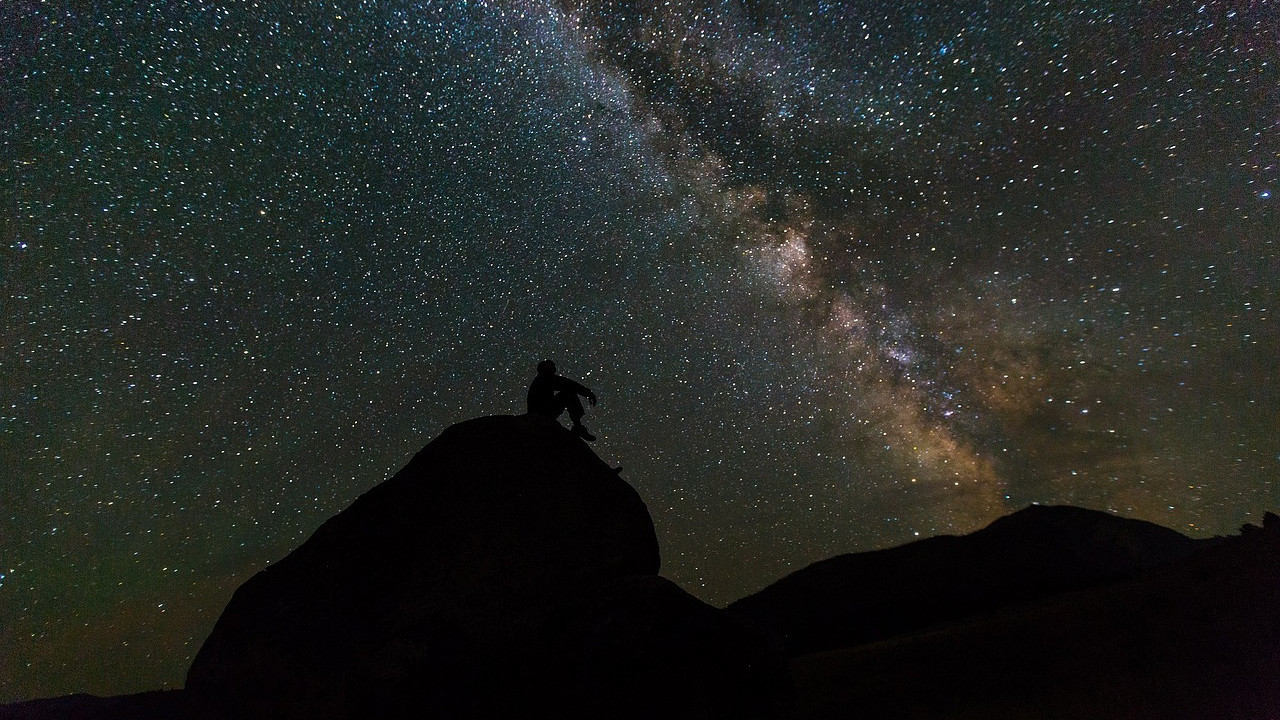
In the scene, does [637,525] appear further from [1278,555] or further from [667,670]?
[1278,555]

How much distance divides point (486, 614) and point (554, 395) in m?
4.30

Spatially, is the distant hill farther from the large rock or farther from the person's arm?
the person's arm

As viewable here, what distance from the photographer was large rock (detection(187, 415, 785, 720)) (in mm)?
6555

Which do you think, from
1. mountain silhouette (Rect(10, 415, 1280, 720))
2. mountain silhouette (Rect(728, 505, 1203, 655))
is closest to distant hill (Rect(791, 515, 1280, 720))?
mountain silhouette (Rect(10, 415, 1280, 720))

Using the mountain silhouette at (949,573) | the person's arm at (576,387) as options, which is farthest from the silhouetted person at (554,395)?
the mountain silhouette at (949,573)

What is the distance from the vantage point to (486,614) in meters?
7.10

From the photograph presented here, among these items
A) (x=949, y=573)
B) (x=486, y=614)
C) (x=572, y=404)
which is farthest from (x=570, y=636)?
(x=949, y=573)

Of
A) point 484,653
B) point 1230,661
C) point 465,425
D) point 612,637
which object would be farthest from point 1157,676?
point 465,425

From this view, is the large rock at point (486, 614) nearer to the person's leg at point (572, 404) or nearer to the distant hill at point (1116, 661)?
the person's leg at point (572, 404)

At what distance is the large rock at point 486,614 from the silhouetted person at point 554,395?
51.1 inches

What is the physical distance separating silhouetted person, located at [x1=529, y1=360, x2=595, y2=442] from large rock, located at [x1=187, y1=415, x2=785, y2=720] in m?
1.30

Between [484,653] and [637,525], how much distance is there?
272 cm

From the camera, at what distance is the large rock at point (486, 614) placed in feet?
21.5

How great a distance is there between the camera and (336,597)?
25.2 ft
